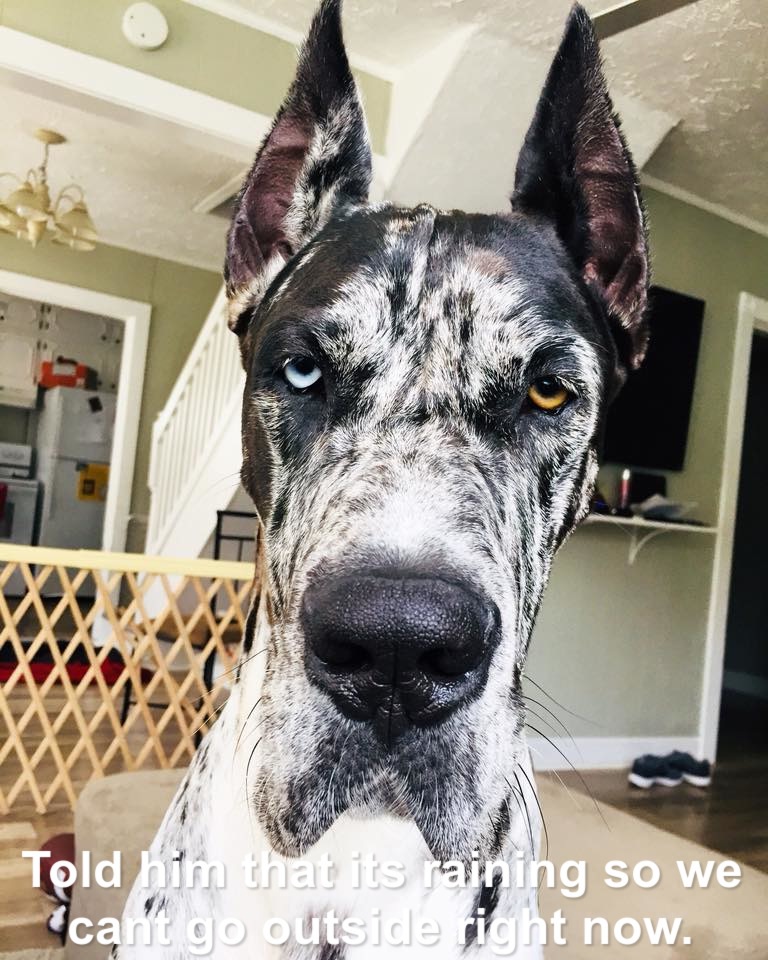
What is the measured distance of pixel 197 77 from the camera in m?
3.77

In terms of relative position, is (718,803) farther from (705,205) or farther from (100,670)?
(705,205)

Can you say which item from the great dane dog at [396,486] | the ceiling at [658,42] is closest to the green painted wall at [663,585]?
the ceiling at [658,42]

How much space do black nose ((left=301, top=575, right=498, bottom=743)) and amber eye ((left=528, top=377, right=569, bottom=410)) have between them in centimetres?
38

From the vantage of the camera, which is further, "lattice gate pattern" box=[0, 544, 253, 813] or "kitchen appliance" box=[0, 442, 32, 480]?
"kitchen appliance" box=[0, 442, 32, 480]

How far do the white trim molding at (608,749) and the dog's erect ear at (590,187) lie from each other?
3755 millimetres

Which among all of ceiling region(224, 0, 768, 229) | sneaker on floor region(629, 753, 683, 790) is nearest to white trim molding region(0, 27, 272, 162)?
ceiling region(224, 0, 768, 229)

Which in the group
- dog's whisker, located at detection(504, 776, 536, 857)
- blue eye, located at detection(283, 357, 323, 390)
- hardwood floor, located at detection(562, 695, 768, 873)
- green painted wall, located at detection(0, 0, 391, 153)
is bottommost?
hardwood floor, located at detection(562, 695, 768, 873)

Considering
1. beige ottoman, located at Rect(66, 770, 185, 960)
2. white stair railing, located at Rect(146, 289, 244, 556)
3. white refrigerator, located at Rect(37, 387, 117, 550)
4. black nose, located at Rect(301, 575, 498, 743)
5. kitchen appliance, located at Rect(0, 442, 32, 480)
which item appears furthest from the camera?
kitchen appliance, located at Rect(0, 442, 32, 480)

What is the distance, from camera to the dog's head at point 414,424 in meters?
0.78

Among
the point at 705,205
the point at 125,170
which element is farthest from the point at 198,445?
the point at 705,205

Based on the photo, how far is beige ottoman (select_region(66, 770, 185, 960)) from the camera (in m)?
1.63

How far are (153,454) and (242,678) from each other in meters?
6.21

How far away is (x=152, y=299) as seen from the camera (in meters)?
8.00

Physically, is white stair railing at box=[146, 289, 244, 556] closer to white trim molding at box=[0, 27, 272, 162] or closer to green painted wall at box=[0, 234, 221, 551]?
green painted wall at box=[0, 234, 221, 551]
